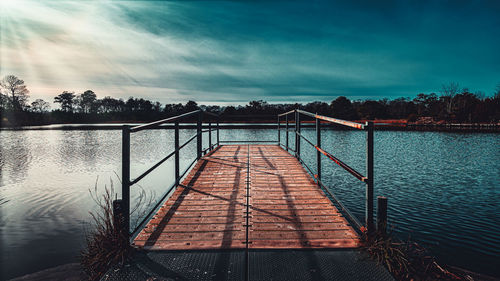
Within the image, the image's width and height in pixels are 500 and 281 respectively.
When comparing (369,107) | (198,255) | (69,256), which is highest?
(369,107)

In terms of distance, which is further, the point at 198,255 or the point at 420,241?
the point at 420,241

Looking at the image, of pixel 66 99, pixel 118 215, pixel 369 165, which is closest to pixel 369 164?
pixel 369 165

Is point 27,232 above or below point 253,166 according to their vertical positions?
below

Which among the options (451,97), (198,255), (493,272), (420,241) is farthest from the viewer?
(451,97)

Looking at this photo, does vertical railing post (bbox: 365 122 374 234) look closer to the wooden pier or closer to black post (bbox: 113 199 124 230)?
the wooden pier

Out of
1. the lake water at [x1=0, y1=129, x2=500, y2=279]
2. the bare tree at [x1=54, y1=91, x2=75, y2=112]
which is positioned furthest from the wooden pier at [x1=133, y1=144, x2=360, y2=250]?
the bare tree at [x1=54, y1=91, x2=75, y2=112]

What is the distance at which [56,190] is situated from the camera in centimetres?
834

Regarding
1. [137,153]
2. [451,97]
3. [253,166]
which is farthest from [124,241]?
[451,97]

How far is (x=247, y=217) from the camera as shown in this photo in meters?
2.85

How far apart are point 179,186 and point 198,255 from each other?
2.02 metres

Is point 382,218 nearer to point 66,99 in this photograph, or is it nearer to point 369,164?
point 369,164

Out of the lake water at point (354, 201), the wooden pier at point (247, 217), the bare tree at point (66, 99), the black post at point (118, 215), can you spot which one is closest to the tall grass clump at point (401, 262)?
the wooden pier at point (247, 217)

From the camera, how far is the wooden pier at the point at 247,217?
2.31m

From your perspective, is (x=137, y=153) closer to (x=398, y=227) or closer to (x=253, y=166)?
(x=253, y=166)
